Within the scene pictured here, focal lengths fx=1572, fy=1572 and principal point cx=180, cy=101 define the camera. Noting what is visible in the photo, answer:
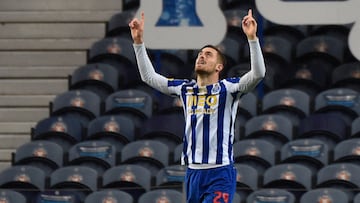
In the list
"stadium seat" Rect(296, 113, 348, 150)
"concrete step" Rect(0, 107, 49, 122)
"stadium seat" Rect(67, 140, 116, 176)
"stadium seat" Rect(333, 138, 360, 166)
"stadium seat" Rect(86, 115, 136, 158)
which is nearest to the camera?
"stadium seat" Rect(333, 138, 360, 166)

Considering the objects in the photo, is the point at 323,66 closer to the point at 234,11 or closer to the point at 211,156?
the point at 234,11

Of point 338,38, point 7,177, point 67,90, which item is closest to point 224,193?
point 7,177

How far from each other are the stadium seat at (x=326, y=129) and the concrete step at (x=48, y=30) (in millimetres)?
3407

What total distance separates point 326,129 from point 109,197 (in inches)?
78.7

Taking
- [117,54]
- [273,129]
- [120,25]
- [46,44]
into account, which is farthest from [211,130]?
[46,44]

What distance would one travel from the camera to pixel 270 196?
39.2 ft

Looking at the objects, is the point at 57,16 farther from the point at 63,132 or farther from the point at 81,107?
the point at 63,132

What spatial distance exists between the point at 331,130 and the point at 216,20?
1.32 metres

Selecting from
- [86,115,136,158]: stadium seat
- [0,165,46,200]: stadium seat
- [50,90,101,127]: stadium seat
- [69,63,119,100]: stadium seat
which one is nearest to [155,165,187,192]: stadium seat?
[86,115,136,158]: stadium seat

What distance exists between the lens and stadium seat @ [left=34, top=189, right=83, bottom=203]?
12.4 metres

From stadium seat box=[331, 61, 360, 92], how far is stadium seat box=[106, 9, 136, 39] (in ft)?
7.54

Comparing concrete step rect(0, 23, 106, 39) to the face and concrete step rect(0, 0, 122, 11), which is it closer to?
concrete step rect(0, 0, 122, 11)

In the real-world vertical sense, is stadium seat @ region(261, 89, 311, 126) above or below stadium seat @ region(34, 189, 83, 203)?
above

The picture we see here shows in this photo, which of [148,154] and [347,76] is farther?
[347,76]
